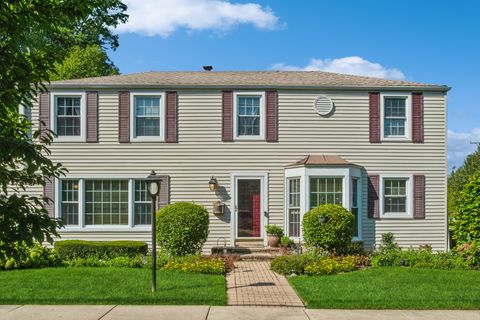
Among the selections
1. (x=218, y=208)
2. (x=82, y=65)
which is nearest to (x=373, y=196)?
(x=218, y=208)

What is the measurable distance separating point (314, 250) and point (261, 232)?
292 cm

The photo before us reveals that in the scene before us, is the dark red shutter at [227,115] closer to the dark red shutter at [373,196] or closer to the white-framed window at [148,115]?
the white-framed window at [148,115]

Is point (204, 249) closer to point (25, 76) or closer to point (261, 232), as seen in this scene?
point (261, 232)

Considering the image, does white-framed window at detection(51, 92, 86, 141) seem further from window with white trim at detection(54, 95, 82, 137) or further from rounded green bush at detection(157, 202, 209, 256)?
rounded green bush at detection(157, 202, 209, 256)

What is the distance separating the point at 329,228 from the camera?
14.0 meters

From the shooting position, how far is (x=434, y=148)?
16859 mm

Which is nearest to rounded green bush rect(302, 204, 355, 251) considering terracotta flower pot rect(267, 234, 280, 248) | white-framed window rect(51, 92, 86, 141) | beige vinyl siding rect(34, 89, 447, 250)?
terracotta flower pot rect(267, 234, 280, 248)

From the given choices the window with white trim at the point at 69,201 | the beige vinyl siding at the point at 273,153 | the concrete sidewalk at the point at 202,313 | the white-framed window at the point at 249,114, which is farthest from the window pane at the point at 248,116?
the concrete sidewalk at the point at 202,313

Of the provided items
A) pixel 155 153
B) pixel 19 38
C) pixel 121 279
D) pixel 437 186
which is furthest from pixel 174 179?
pixel 19 38

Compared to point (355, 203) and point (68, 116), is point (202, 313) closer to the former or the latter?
point (355, 203)

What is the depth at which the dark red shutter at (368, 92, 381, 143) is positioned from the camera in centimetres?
1675

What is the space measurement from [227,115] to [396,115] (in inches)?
225

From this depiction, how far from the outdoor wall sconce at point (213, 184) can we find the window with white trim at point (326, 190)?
309cm

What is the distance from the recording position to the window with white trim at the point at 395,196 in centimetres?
1673
